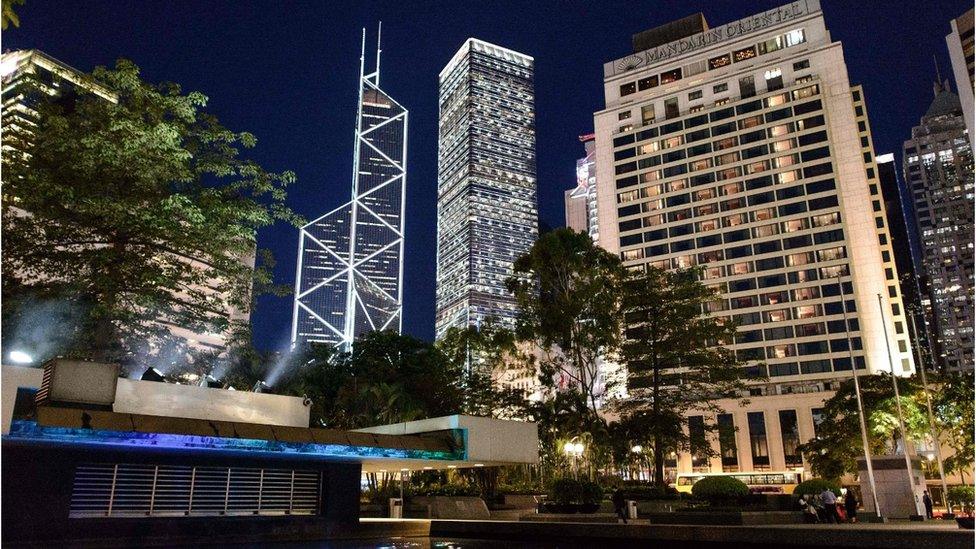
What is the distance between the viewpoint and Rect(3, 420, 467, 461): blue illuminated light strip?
587 inches

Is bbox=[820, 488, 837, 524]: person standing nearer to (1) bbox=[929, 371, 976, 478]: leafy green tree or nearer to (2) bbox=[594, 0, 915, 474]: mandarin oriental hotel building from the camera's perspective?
(1) bbox=[929, 371, 976, 478]: leafy green tree

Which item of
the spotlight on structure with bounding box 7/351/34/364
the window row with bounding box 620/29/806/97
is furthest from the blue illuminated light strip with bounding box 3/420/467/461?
the window row with bounding box 620/29/806/97

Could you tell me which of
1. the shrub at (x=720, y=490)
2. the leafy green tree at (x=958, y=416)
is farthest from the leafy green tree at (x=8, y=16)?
the leafy green tree at (x=958, y=416)

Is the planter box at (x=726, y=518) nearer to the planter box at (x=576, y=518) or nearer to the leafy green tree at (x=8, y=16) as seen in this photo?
the planter box at (x=576, y=518)

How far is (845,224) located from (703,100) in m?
26.4

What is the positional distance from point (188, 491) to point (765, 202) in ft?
268

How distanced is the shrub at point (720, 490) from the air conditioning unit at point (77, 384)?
61.4 ft

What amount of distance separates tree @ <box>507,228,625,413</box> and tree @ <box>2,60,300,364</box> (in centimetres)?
1934

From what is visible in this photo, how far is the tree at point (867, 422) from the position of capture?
139ft

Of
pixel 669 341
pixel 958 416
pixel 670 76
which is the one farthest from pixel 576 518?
pixel 670 76

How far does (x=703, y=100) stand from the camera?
95.1 meters

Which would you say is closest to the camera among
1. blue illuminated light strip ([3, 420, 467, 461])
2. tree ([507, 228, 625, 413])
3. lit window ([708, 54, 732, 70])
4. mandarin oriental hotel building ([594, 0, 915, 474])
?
blue illuminated light strip ([3, 420, 467, 461])

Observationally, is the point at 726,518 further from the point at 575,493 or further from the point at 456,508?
the point at 456,508

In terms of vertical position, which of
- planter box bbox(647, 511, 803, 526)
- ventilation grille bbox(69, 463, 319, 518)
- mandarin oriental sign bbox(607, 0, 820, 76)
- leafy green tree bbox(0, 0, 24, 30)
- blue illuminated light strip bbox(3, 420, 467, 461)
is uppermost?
mandarin oriental sign bbox(607, 0, 820, 76)
